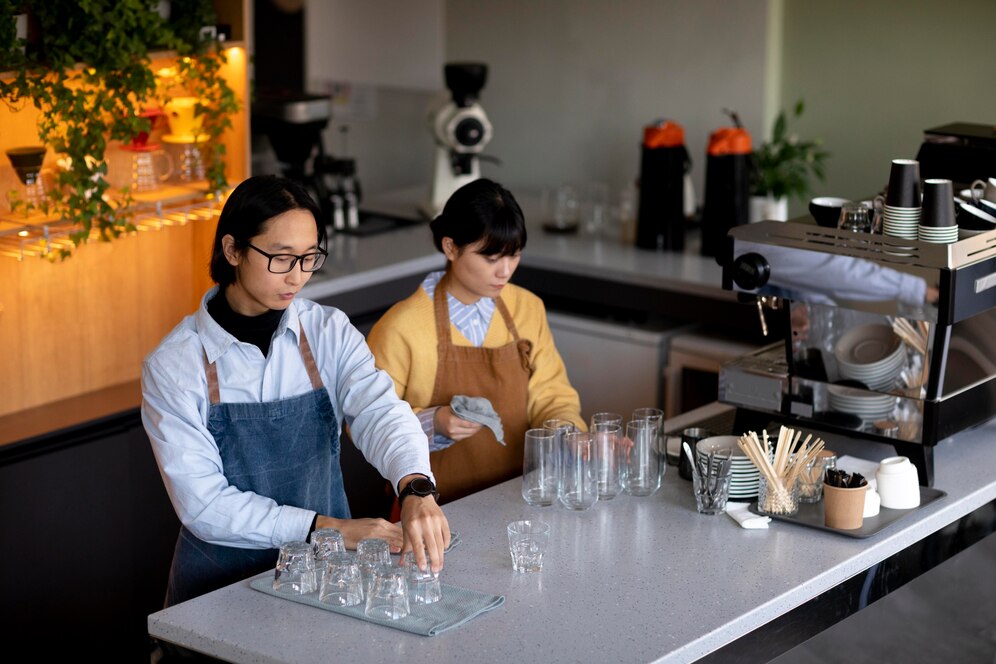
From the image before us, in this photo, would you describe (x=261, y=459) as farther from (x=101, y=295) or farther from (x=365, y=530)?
(x=101, y=295)

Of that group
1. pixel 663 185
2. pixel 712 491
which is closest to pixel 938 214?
pixel 712 491

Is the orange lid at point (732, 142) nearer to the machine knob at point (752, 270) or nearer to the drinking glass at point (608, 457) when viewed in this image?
A: the machine knob at point (752, 270)

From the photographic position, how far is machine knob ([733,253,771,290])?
260 centimetres

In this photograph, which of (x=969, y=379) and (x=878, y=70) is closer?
(x=969, y=379)

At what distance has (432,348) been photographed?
2.82 meters

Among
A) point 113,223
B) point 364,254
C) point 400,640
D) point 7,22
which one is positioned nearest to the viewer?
point 400,640

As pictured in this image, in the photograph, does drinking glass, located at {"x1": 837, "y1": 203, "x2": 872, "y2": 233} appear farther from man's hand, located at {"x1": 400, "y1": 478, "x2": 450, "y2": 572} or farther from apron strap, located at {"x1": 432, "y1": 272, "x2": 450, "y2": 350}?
man's hand, located at {"x1": 400, "y1": 478, "x2": 450, "y2": 572}

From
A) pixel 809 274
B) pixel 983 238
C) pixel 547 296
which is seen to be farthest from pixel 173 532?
pixel 983 238

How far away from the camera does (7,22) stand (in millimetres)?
3074

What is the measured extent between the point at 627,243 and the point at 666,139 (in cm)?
40

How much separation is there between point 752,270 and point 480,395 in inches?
25.2

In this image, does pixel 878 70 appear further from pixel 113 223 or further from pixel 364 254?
pixel 113 223

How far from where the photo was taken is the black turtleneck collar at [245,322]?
2252 mm

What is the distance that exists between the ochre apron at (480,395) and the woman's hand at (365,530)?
0.61 metres
